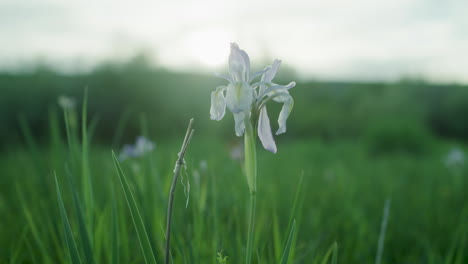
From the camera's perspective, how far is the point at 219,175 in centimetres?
197

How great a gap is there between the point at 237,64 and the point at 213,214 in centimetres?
39

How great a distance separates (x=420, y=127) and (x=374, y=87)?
3.02 meters

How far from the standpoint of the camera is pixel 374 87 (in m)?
7.57

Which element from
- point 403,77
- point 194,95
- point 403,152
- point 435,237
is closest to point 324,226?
point 435,237

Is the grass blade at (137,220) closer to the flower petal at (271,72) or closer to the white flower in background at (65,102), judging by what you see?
the flower petal at (271,72)

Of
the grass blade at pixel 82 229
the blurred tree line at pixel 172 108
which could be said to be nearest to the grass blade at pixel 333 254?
the grass blade at pixel 82 229

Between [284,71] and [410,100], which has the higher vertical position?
[284,71]

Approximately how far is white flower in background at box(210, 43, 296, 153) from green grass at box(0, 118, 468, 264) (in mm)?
137

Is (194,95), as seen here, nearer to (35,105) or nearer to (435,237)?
(35,105)

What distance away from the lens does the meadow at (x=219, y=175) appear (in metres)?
0.82

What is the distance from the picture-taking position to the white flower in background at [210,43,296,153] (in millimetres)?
438

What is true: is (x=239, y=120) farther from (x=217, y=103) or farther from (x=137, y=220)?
(x=137, y=220)

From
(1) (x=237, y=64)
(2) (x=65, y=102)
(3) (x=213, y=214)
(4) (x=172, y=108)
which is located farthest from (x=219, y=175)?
(4) (x=172, y=108)

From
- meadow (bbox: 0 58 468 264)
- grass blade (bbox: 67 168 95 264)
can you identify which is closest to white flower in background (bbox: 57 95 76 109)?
meadow (bbox: 0 58 468 264)
